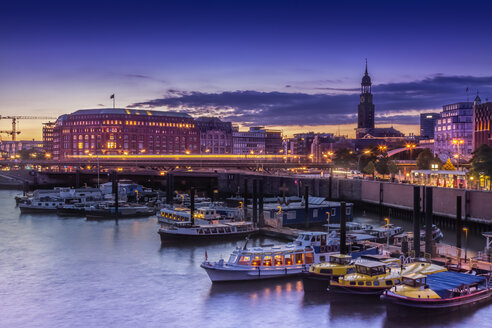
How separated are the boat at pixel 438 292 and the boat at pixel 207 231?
22.6m

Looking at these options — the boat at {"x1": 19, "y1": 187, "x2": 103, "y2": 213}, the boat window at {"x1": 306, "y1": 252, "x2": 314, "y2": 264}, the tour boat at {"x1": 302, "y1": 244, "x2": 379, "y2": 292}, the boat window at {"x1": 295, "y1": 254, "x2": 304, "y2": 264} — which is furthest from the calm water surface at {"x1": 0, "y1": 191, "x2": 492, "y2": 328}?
the boat at {"x1": 19, "y1": 187, "x2": 103, "y2": 213}

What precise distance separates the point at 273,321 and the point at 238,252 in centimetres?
718

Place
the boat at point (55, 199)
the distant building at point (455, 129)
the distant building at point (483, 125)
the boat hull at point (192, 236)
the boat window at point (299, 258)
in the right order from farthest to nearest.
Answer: the distant building at point (455, 129) → the distant building at point (483, 125) → the boat at point (55, 199) → the boat hull at point (192, 236) → the boat window at point (299, 258)

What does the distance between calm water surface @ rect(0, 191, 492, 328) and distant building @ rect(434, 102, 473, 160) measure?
126142 millimetres

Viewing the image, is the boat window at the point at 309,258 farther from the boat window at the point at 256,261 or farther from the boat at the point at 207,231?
the boat at the point at 207,231

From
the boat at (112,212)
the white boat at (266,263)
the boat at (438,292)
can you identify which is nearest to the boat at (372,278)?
the boat at (438,292)

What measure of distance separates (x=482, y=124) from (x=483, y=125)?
1.51 feet

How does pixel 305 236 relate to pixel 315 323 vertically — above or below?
above

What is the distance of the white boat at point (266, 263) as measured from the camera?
33.0 metres

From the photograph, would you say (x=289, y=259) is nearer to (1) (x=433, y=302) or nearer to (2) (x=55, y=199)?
(1) (x=433, y=302)

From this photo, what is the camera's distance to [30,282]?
35281 millimetres

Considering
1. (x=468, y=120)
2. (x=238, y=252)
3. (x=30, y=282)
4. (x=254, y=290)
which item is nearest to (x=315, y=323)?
(x=254, y=290)

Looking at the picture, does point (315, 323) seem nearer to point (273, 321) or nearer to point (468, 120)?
point (273, 321)

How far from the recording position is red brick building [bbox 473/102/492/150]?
122 meters
